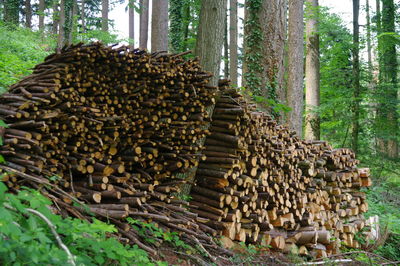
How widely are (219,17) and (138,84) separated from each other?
7.26 ft

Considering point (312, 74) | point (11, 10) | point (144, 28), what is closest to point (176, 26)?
point (144, 28)

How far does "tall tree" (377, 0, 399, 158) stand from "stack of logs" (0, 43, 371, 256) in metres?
8.88

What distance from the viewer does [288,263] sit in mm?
5383

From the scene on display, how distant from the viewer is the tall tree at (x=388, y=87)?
46.9 feet

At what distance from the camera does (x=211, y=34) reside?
20.0 ft

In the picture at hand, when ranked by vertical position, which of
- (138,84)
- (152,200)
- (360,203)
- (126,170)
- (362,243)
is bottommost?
(362,243)

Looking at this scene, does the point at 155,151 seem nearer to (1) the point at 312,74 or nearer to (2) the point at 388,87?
(1) the point at 312,74

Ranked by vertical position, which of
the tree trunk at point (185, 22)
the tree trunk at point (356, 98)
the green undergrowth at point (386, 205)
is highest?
the tree trunk at point (185, 22)

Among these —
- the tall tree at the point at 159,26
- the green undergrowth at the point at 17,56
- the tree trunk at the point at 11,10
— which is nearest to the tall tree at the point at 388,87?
the tall tree at the point at 159,26

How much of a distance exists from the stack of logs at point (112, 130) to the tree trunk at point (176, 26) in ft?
32.2

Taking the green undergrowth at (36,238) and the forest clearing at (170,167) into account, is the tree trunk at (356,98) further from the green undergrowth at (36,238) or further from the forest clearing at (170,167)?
the green undergrowth at (36,238)

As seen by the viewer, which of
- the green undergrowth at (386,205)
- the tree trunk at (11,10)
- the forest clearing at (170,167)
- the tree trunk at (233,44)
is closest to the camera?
the forest clearing at (170,167)

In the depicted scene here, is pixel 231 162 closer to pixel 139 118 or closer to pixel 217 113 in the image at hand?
pixel 217 113

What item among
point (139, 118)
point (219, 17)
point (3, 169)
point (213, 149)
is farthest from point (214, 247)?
point (219, 17)
